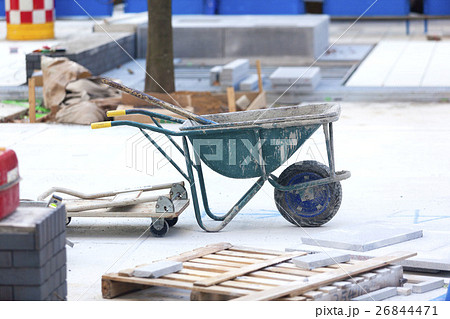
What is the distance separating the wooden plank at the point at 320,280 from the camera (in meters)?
4.28

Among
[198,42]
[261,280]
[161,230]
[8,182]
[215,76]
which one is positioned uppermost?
[8,182]

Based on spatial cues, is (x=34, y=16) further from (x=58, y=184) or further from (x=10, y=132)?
(x=58, y=184)

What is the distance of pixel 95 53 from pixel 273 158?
8229mm

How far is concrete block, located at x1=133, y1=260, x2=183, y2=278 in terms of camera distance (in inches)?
183

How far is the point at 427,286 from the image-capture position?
15.6 feet

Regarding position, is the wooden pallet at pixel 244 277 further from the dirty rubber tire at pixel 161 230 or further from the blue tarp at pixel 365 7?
the blue tarp at pixel 365 7

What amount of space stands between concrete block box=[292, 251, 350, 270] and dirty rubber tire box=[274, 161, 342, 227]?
49.7 inches

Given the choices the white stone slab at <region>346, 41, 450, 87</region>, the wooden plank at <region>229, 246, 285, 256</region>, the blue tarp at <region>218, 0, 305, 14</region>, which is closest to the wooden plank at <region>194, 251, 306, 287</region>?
the wooden plank at <region>229, 246, 285, 256</region>

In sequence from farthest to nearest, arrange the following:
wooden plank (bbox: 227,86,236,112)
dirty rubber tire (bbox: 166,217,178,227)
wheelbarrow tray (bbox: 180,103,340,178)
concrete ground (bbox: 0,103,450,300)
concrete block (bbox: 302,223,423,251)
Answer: wooden plank (bbox: 227,86,236,112) → dirty rubber tire (bbox: 166,217,178,227) → wheelbarrow tray (bbox: 180,103,340,178) → concrete ground (bbox: 0,103,450,300) → concrete block (bbox: 302,223,423,251)

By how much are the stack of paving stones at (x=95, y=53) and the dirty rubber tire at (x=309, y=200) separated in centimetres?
602

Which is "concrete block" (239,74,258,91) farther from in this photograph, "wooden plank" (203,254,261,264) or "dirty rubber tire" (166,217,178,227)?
"wooden plank" (203,254,261,264)

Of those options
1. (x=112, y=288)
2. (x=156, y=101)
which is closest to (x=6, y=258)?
(x=112, y=288)

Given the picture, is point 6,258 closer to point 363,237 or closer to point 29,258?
point 29,258
